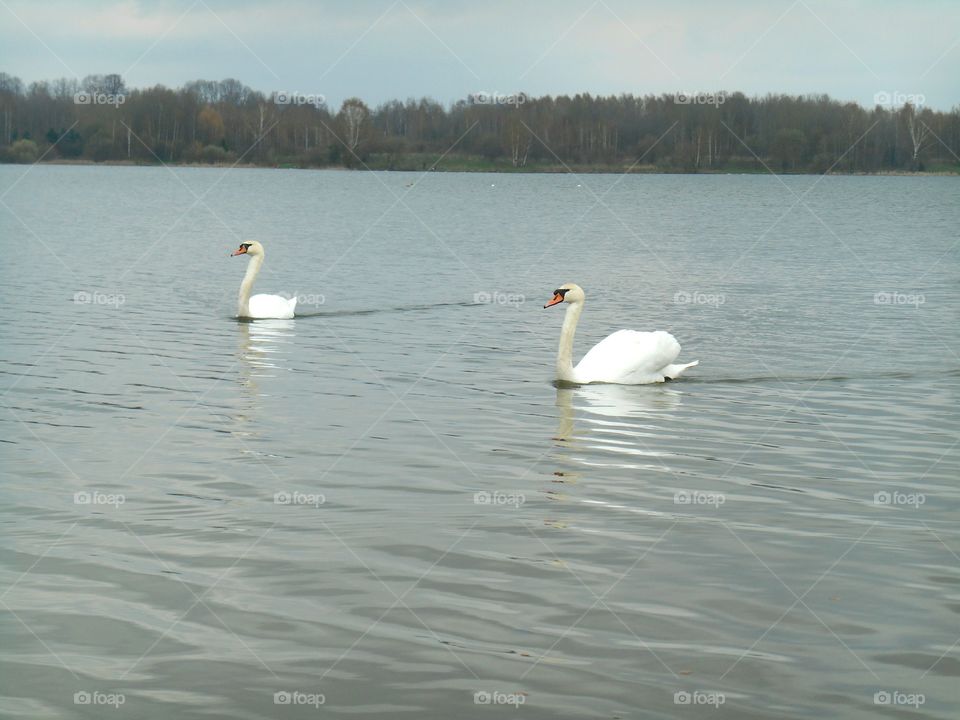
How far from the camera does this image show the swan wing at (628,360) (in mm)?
15617

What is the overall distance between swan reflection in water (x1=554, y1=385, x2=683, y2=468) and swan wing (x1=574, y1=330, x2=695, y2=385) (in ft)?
0.40

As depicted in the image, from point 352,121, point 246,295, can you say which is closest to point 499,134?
point 352,121

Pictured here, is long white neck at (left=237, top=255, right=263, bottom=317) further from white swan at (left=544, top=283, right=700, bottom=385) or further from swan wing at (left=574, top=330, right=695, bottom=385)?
swan wing at (left=574, top=330, right=695, bottom=385)

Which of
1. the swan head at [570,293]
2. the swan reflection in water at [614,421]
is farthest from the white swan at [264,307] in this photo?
the swan reflection in water at [614,421]

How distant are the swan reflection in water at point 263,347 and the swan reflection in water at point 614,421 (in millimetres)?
3755

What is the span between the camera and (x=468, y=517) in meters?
9.46

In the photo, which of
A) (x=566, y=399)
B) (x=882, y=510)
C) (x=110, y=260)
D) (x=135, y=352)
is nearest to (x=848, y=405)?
(x=566, y=399)

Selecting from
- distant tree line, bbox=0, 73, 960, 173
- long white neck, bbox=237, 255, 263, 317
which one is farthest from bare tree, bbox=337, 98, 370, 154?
long white neck, bbox=237, 255, 263, 317

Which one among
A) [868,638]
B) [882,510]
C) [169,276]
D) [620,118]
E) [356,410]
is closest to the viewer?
[868,638]

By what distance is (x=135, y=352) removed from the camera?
18.0 m

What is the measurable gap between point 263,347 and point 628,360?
5776mm

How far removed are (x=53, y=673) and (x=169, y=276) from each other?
24.5 meters

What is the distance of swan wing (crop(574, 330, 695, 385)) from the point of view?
15.6 meters

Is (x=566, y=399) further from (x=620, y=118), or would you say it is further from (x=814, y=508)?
(x=620, y=118)
